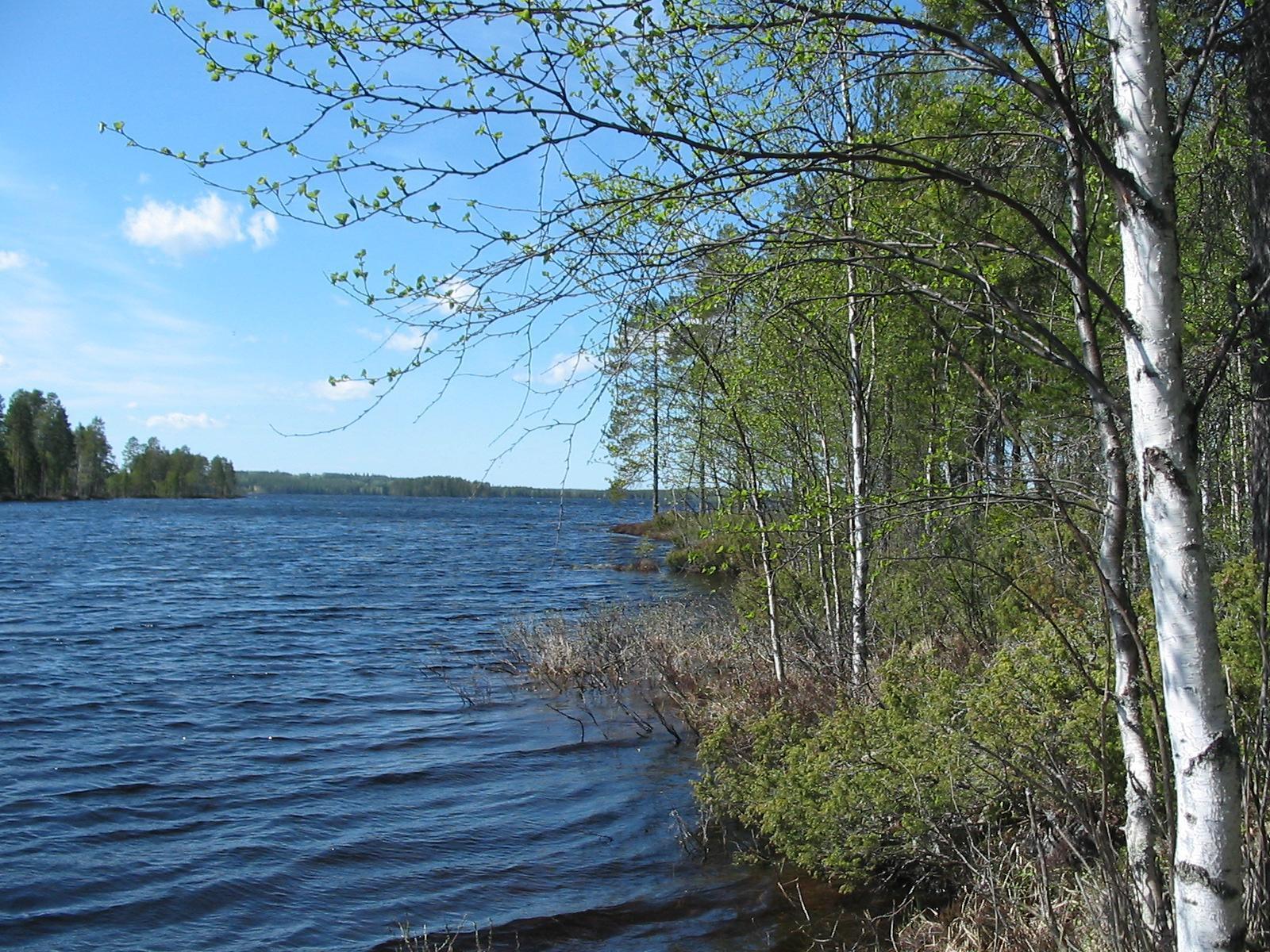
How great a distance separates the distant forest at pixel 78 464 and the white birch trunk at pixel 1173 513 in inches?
4035

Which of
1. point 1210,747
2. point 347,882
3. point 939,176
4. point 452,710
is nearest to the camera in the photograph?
point 1210,747

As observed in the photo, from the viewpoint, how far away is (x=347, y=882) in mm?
8016

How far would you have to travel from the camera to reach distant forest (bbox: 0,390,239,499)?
90.7 meters

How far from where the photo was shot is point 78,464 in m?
106

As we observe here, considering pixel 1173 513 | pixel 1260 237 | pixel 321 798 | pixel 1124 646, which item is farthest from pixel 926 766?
pixel 321 798

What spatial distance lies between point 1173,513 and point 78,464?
11988 cm

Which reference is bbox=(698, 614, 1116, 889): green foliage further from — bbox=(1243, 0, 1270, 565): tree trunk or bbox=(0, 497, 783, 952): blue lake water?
bbox=(1243, 0, 1270, 565): tree trunk

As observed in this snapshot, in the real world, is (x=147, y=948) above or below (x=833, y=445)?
below

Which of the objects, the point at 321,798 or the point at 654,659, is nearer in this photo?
the point at 321,798

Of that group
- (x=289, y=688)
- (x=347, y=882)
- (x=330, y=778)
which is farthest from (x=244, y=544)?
(x=347, y=882)

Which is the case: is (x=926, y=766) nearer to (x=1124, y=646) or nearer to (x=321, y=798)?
(x=1124, y=646)

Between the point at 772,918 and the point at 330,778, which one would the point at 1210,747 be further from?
the point at 330,778

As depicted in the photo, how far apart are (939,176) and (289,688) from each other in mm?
Answer: 14555

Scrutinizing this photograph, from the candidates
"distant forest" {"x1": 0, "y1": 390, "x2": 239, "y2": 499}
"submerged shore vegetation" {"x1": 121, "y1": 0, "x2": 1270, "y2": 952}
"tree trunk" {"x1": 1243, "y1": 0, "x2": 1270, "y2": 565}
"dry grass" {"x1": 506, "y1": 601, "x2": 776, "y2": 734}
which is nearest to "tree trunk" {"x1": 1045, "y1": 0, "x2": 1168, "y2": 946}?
"submerged shore vegetation" {"x1": 121, "y1": 0, "x2": 1270, "y2": 952}
